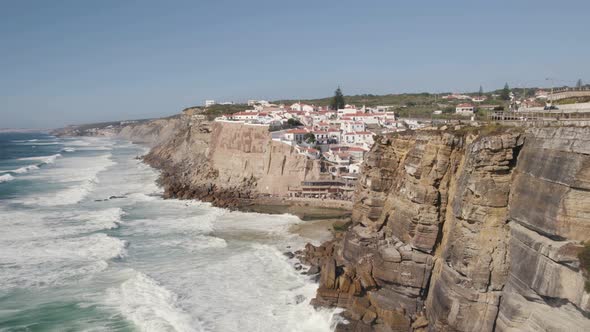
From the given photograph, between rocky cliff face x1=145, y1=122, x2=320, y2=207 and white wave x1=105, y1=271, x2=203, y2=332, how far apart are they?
1867 cm

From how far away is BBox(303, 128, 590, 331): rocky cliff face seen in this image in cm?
1151

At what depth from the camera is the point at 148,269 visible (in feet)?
79.0

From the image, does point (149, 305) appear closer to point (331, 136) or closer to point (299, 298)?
point (299, 298)

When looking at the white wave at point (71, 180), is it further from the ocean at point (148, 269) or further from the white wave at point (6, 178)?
the white wave at point (6, 178)

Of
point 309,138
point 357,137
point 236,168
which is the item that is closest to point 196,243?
point 236,168

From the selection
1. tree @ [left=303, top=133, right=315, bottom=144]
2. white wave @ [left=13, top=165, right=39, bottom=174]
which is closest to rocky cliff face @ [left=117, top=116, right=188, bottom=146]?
white wave @ [left=13, top=165, right=39, bottom=174]

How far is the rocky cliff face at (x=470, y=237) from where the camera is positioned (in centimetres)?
1151

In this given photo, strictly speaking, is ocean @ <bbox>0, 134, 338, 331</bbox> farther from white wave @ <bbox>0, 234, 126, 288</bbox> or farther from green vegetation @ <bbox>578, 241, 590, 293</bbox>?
green vegetation @ <bbox>578, 241, 590, 293</bbox>

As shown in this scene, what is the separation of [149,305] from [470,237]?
45.0 feet

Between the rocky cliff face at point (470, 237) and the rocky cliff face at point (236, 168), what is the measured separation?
70.0ft

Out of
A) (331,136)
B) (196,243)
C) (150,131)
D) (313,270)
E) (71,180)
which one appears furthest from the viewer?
(150,131)

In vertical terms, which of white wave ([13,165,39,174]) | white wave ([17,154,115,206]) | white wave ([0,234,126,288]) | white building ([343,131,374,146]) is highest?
white building ([343,131,374,146])

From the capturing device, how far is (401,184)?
2053cm

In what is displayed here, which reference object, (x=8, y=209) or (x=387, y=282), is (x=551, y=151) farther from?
(x=8, y=209)
